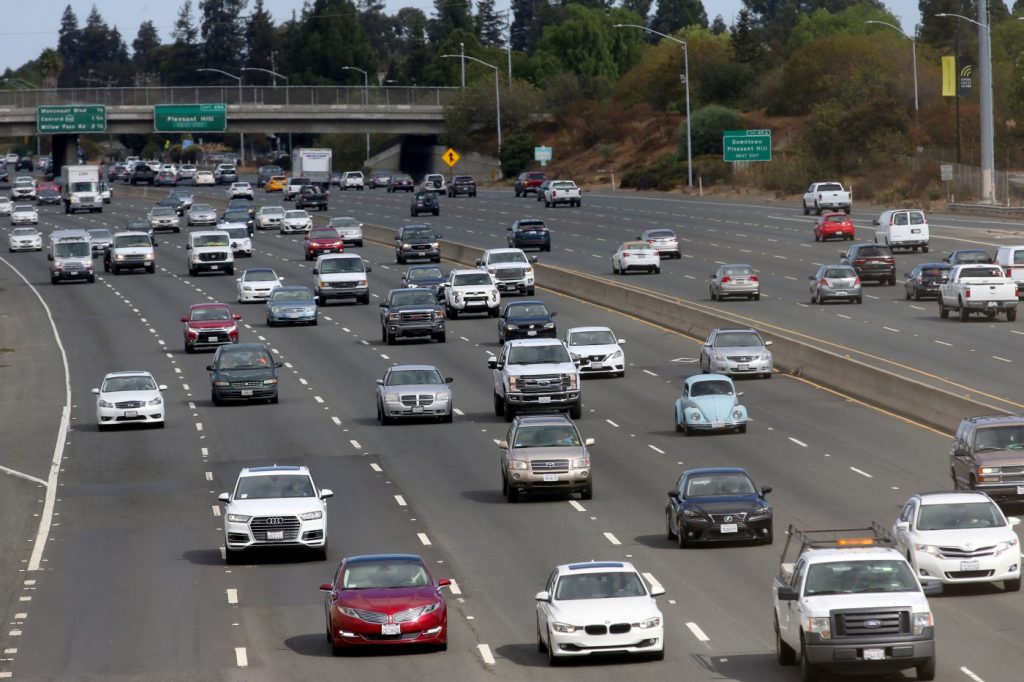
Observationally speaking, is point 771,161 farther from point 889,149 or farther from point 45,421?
point 45,421

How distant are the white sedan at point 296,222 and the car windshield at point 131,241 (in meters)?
17.9

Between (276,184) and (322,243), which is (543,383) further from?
(276,184)

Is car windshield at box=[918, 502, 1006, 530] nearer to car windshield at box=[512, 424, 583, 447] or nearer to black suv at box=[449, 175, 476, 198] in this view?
car windshield at box=[512, 424, 583, 447]

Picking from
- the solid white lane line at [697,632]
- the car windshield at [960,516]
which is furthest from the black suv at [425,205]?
the solid white lane line at [697,632]

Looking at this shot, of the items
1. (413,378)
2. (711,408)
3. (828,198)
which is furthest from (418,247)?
(711,408)

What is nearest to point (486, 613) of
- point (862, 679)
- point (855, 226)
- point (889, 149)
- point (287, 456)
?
point (862, 679)

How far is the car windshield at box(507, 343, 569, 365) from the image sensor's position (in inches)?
1753

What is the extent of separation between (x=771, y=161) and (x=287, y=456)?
9869cm

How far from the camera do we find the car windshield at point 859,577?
1986 cm

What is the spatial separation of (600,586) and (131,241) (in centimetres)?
6938

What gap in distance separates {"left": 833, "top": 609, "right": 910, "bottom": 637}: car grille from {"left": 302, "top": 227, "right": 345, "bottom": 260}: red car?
71.2 metres

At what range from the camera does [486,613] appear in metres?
25.2

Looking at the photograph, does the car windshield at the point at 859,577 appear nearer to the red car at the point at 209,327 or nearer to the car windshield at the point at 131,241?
the red car at the point at 209,327

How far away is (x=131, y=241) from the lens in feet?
288
